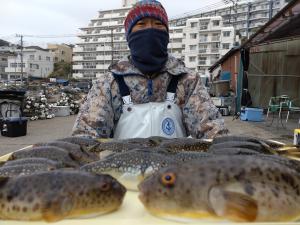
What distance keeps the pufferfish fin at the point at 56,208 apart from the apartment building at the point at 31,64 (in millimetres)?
106720

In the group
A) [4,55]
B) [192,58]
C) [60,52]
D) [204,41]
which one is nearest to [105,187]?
[192,58]

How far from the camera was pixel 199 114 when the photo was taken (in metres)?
3.55

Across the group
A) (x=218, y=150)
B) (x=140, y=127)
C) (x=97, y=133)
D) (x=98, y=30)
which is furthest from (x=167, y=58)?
(x=98, y=30)

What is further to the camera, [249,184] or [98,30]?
[98,30]

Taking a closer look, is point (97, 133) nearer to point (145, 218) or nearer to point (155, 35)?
point (155, 35)

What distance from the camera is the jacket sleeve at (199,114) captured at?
11.2 feet

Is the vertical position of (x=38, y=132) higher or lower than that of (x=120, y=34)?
lower

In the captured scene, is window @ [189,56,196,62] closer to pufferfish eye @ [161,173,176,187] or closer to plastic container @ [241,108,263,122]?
plastic container @ [241,108,263,122]

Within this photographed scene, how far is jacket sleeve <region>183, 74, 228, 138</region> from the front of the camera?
341cm

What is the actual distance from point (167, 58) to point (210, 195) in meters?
2.67

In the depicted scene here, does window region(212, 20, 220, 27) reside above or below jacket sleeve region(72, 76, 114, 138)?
above

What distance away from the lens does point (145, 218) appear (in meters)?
1.28

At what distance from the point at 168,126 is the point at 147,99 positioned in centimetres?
37

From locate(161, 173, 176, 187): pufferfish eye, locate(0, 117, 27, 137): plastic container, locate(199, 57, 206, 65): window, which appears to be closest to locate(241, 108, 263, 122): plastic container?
locate(0, 117, 27, 137): plastic container
